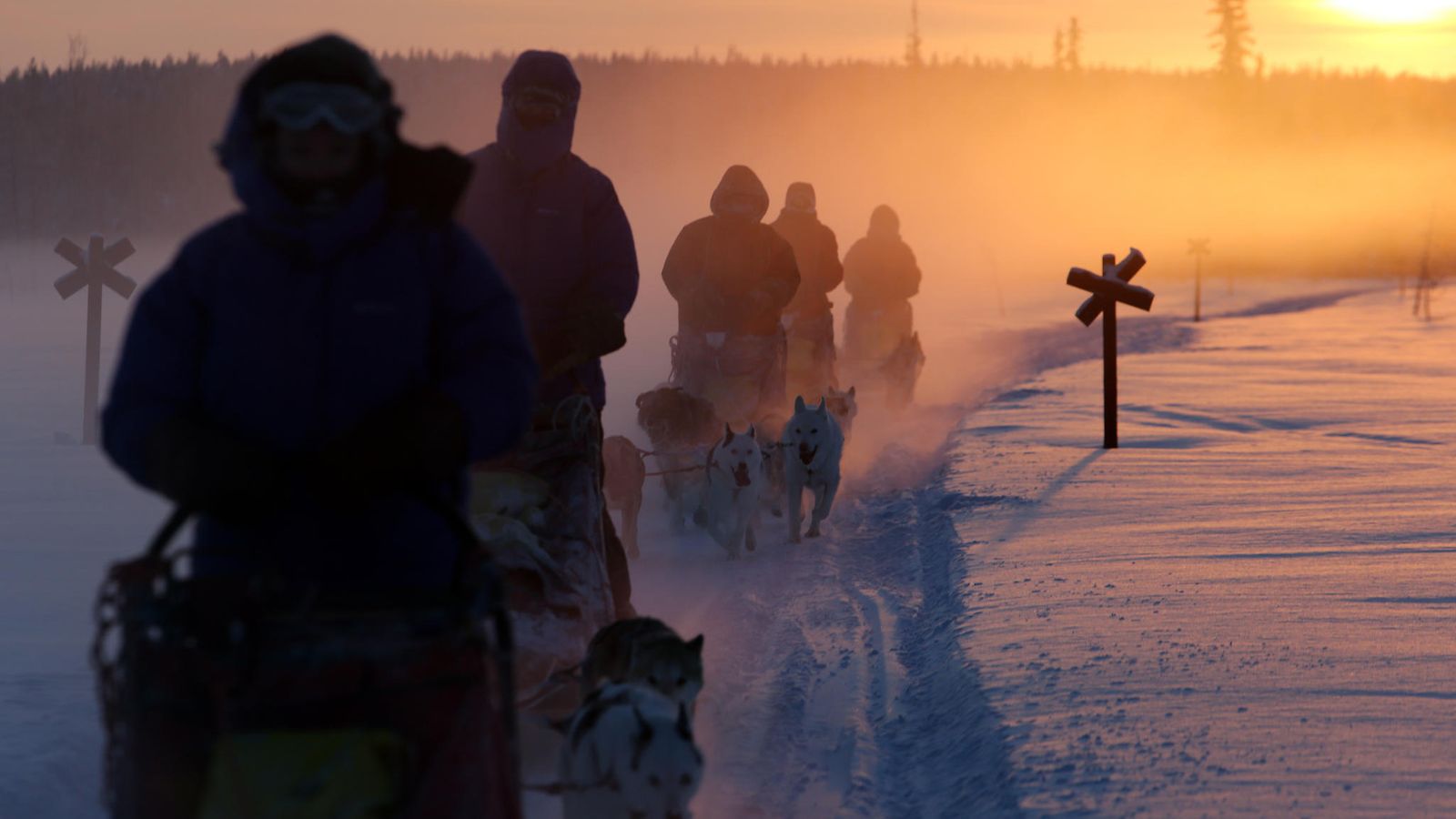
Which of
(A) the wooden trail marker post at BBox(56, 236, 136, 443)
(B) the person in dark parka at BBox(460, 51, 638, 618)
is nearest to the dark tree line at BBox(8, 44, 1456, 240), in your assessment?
(A) the wooden trail marker post at BBox(56, 236, 136, 443)

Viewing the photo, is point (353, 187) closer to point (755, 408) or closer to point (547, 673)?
point (547, 673)

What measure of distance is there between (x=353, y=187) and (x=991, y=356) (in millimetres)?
23449

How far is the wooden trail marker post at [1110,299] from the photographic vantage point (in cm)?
1279

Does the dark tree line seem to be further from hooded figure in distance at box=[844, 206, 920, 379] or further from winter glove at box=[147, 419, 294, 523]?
winter glove at box=[147, 419, 294, 523]

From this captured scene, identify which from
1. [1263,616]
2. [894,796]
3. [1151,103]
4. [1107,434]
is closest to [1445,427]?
[1107,434]

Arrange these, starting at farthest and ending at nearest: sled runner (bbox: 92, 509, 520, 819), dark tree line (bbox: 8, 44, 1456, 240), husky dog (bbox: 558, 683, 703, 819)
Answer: dark tree line (bbox: 8, 44, 1456, 240) < husky dog (bbox: 558, 683, 703, 819) < sled runner (bbox: 92, 509, 520, 819)

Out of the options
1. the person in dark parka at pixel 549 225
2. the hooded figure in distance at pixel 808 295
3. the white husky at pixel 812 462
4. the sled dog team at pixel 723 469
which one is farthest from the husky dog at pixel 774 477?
the person in dark parka at pixel 549 225

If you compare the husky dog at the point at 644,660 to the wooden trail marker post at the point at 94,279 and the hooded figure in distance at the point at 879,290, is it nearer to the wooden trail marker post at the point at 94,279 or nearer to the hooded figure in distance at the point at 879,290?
the wooden trail marker post at the point at 94,279

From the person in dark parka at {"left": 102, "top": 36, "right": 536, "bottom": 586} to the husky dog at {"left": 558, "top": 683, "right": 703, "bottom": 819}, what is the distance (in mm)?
1550

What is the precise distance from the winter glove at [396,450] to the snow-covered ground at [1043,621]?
2.79 meters

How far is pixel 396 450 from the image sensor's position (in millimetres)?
2604

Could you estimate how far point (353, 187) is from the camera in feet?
9.20

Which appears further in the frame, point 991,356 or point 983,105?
point 983,105

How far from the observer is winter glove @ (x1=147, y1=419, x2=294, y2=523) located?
2.54 metres
